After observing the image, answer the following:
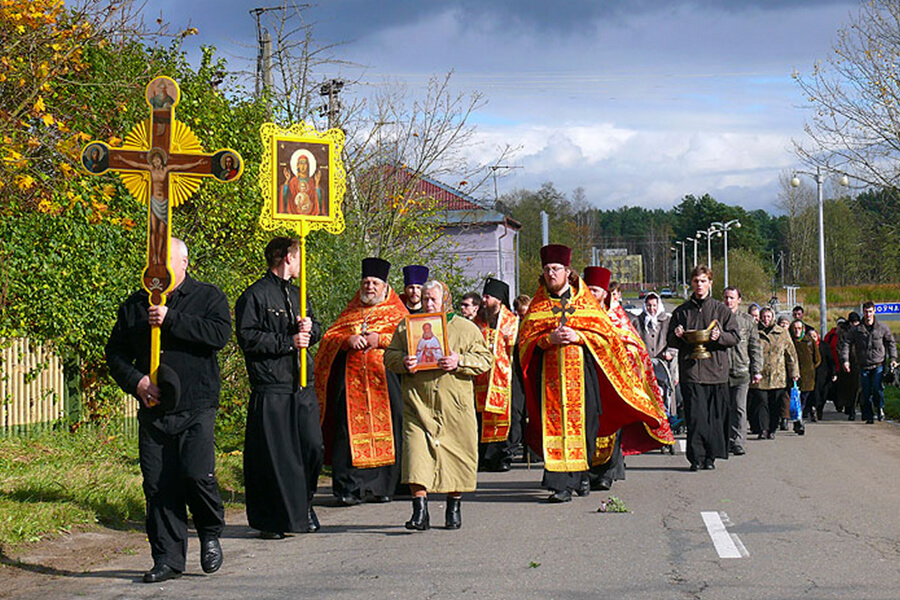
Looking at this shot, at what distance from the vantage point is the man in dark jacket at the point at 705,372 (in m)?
13.1

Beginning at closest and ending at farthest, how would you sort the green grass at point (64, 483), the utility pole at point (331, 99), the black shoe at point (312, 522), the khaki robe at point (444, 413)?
the green grass at point (64, 483) < the black shoe at point (312, 522) < the khaki robe at point (444, 413) < the utility pole at point (331, 99)

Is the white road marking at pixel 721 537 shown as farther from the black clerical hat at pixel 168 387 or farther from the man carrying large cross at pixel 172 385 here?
the black clerical hat at pixel 168 387

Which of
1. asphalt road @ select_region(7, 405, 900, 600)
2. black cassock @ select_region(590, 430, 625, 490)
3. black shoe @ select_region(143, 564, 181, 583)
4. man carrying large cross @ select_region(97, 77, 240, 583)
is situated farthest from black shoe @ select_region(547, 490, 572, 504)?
black shoe @ select_region(143, 564, 181, 583)

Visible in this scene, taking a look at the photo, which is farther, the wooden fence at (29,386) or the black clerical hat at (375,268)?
the wooden fence at (29,386)

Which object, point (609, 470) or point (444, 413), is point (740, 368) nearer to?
point (609, 470)

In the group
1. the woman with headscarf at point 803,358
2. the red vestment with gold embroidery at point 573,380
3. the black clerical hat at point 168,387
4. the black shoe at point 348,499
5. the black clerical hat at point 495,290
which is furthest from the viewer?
the woman with headscarf at point 803,358

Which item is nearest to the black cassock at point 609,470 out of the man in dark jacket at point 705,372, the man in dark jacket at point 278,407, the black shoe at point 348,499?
the man in dark jacket at point 705,372

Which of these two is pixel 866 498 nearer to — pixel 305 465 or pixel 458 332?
pixel 458 332

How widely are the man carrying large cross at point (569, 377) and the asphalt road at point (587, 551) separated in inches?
16.3

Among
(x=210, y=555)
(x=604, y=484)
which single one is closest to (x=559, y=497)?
(x=604, y=484)

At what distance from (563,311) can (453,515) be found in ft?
8.47

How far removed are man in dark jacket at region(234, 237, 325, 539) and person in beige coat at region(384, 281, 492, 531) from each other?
0.65m

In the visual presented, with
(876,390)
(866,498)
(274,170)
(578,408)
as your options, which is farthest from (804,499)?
(876,390)

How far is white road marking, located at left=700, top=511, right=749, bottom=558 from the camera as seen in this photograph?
7.94 meters
